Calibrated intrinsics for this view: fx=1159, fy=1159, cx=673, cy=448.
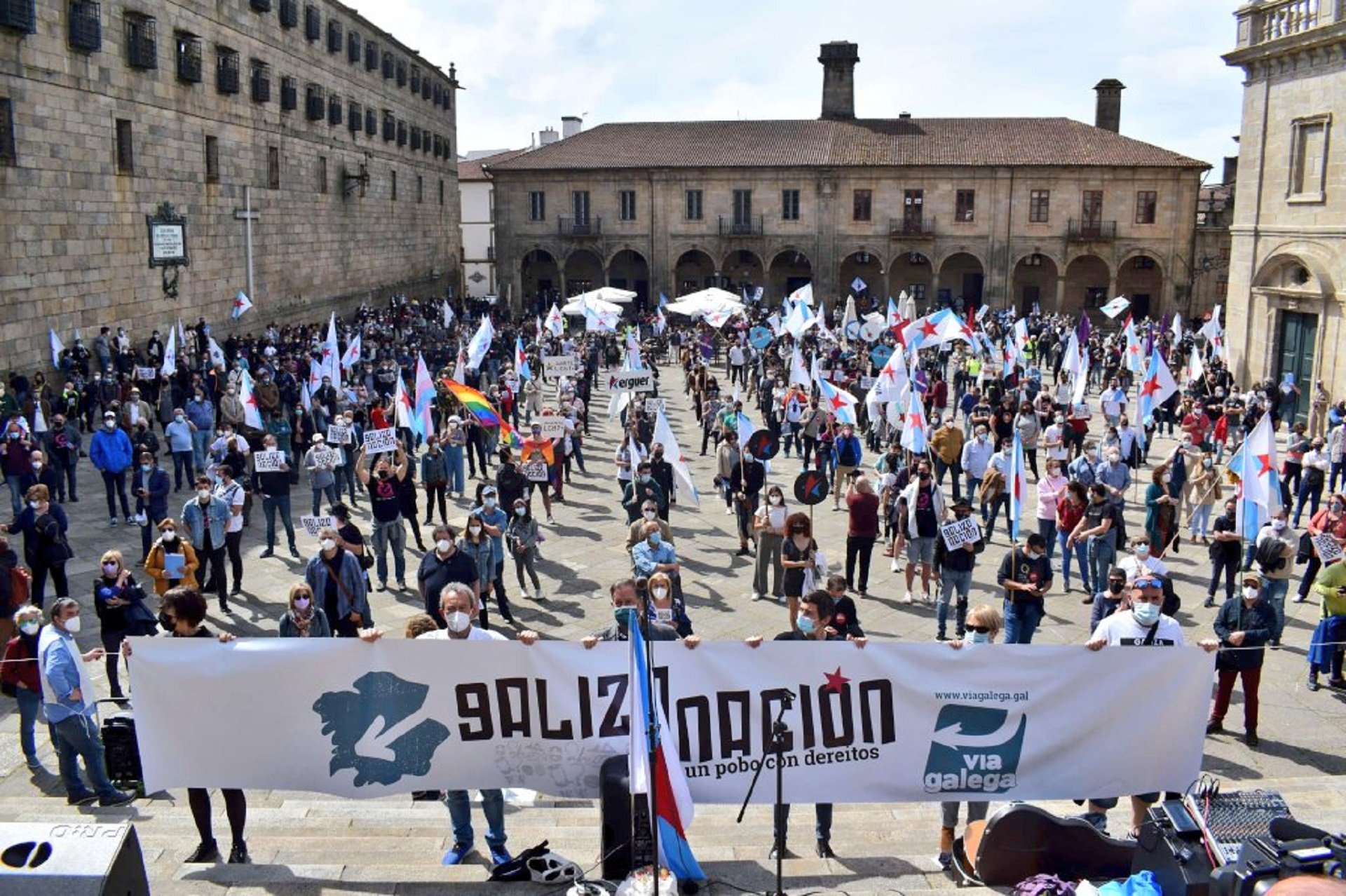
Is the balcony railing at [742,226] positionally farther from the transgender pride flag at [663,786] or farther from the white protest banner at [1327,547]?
the transgender pride flag at [663,786]

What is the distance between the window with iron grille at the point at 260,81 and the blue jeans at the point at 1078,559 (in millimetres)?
27202

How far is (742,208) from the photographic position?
168 feet

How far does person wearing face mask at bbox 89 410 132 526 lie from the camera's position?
1475 centimetres

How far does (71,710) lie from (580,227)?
46.5m

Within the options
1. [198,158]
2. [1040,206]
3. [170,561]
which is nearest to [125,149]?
[198,158]

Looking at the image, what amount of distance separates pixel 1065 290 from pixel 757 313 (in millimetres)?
15185

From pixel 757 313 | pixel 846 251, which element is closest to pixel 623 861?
pixel 757 313

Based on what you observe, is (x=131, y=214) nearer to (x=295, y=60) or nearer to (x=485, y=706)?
(x=295, y=60)

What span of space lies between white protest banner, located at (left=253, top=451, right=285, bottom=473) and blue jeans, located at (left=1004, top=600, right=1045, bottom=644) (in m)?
8.31

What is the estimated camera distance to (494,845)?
642cm

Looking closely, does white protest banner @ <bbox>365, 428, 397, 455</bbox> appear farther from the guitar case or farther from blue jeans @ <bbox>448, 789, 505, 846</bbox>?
the guitar case

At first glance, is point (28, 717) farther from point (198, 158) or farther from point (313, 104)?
point (313, 104)

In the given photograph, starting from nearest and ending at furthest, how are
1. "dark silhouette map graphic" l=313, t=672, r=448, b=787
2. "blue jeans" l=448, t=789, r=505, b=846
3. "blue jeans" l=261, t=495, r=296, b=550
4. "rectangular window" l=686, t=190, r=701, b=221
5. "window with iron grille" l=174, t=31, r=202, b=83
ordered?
"blue jeans" l=448, t=789, r=505, b=846, "dark silhouette map graphic" l=313, t=672, r=448, b=787, "blue jeans" l=261, t=495, r=296, b=550, "window with iron grille" l=174, t=31, r=202, b=83, "rectangular window" l=686, t=190, r=701, b=221

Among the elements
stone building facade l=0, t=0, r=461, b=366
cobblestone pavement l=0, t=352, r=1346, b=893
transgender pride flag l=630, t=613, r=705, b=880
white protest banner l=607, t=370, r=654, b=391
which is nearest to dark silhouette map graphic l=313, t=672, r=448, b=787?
cobblestone pavement l=0, t=352, r=1346, b=893
